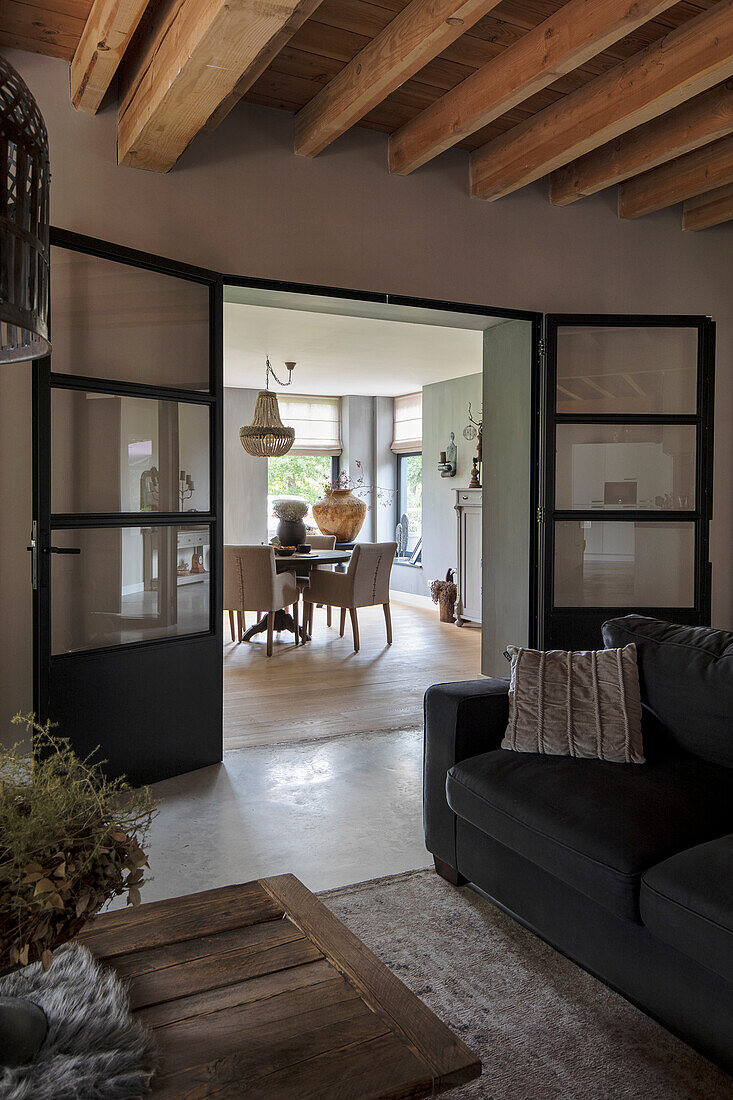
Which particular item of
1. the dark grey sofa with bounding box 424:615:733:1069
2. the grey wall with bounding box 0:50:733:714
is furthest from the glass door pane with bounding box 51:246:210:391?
the dark grey sofa with bounding box 424:615:733:1069

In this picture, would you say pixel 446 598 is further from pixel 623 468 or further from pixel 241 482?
pixel 623 468

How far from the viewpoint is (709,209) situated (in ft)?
15.5

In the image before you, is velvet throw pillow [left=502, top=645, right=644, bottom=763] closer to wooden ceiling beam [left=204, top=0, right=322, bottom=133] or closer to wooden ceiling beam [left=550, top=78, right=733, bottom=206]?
wooden ceiling beam [left=204, top=0, right=322, bottom=133]

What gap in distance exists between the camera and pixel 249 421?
10391mm

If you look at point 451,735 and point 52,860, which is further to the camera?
point 451,735

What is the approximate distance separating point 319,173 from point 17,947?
3.73 metres

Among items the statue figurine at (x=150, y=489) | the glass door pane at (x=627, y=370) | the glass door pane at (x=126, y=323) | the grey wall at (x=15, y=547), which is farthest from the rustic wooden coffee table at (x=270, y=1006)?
the glass door pane at (x=627, y=370)

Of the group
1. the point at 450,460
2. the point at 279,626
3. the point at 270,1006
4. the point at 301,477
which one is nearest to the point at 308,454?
the point at 301,477

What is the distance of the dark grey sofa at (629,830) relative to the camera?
171 centimetres

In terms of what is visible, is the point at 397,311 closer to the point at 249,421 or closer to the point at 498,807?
the point at 498,807

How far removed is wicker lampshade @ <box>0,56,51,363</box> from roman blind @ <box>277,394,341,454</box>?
9718 millimetres

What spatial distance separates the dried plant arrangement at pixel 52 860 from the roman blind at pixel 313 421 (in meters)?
9.69

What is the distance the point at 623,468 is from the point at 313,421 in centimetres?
689

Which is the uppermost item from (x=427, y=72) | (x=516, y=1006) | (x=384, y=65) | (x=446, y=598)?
(x=427, y=72)
